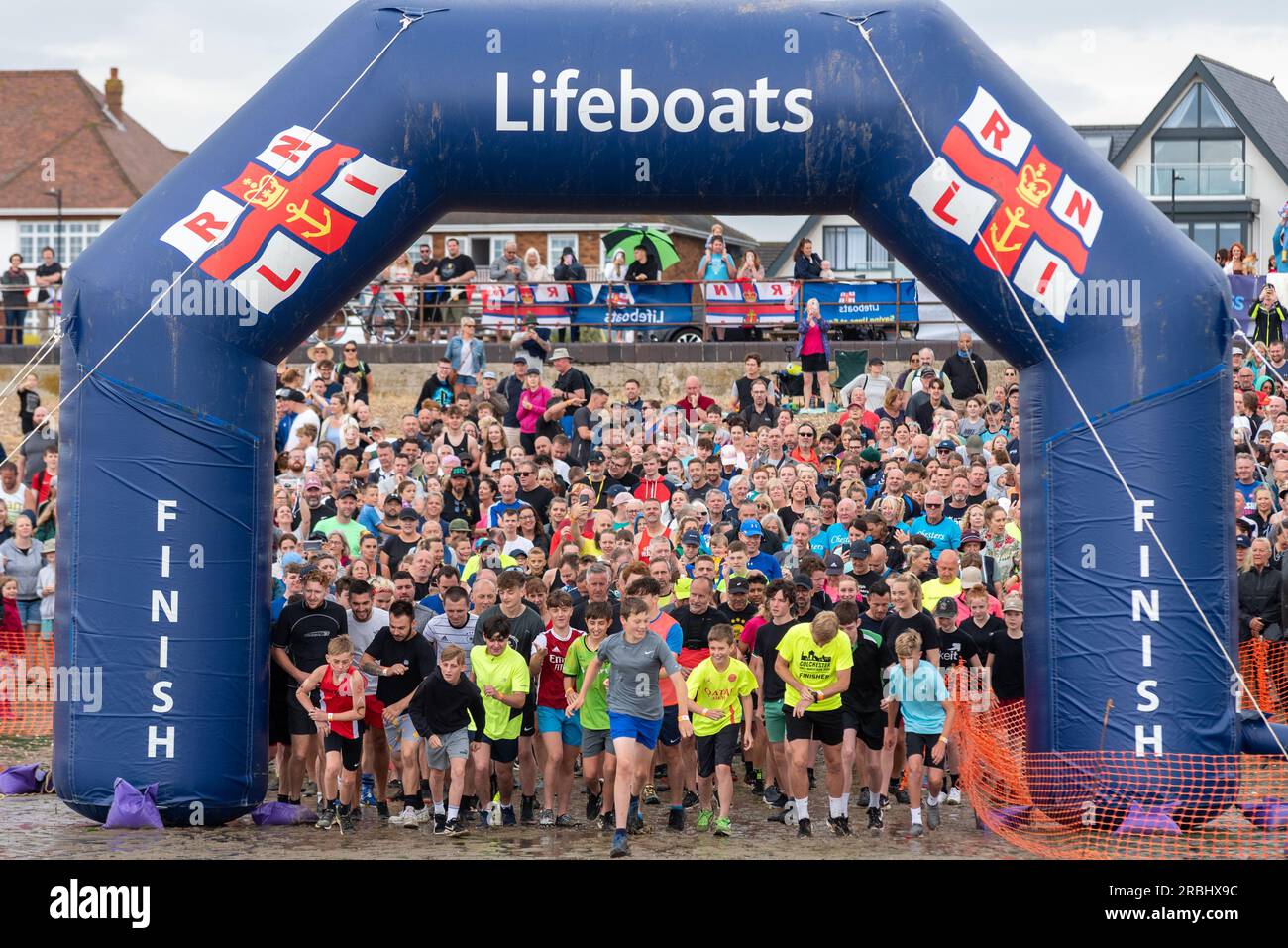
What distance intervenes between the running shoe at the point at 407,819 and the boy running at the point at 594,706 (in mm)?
1102

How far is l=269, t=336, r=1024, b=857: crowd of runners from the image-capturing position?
1062 cm

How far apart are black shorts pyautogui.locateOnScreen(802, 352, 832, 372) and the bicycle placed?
6242 millimetres

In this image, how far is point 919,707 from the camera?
35.1ft

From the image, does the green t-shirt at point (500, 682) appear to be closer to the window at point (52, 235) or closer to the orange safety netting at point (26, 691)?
the orange safety netting at point (26, 691)

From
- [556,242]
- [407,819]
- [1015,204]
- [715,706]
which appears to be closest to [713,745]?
[715,706]

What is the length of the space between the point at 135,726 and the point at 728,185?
456 cm

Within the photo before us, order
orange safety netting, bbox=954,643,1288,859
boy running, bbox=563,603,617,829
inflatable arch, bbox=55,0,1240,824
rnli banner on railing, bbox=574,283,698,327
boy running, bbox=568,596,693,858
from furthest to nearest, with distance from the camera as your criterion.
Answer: rnli banner on railing, bbox=574,283,698,327
boy running, bbox=563,603,617,829
boy running, bbox=568,596,693,858
inflatable arch, bbox=55,0,1240,824
orange safety netting, bbox=954,643,1288,859

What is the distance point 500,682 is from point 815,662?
198 centimetres

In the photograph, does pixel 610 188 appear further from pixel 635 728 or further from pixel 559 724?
pixel 559 724

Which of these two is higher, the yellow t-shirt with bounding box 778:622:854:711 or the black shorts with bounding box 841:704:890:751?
the yellow t-shirt with bounding box 778:622:854:711

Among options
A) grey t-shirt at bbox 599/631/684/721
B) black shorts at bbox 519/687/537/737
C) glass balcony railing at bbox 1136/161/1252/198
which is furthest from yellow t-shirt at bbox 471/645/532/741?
glass balcony railing at bbox 1136/161/1252/198

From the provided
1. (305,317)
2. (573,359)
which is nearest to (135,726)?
(305,317)

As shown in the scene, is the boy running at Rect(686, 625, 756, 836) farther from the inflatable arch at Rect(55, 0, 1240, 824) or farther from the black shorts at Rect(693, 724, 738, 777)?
the inflatable arch at Rect(55, 0, 1240, 824)

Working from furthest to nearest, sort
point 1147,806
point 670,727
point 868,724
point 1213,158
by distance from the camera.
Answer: point 1213,158, point 670,727, point 868,724, point 1147,806
